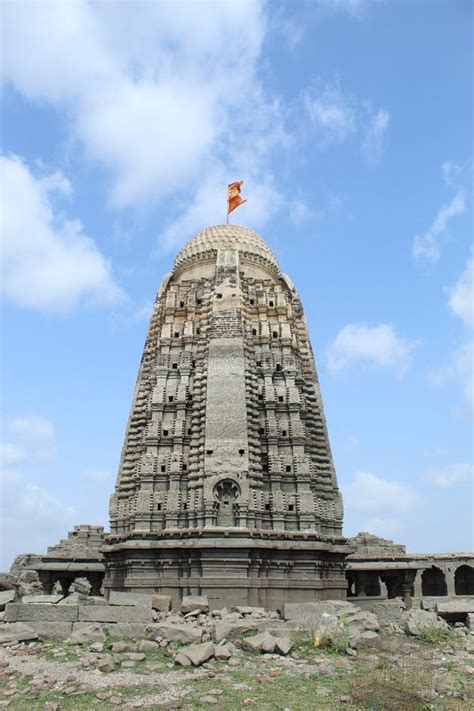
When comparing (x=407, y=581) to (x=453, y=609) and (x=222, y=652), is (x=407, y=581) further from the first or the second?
(x=222, y=652)

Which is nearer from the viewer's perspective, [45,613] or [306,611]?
[45,613]

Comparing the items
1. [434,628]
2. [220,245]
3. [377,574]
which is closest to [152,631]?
[434,628]

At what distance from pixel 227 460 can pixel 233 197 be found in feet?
60.2

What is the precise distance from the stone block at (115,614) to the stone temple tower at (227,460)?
Result: 16.0 ft

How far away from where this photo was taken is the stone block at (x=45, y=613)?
15484mm

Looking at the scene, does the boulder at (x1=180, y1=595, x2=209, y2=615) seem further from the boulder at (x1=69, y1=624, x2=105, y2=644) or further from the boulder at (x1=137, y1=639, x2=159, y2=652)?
the boulder at (x1=137, y1=639, x2=159, y2=652)

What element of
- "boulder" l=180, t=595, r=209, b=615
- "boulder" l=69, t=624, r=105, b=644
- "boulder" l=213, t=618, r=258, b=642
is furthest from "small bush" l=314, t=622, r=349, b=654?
"boulder" l=69, t=624, r=105, b=644

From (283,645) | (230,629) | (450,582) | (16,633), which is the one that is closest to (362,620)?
(283,645)

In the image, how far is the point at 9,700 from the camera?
10.3m

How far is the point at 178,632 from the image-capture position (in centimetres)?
1384

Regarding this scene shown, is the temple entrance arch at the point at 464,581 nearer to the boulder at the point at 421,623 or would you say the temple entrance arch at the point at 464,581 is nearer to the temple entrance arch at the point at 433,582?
the temple entrance arch at the point at 433,582

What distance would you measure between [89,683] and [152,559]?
1061 cm

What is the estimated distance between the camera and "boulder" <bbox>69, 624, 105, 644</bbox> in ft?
45.8

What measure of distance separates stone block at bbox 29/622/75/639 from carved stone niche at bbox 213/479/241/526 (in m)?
7.64
